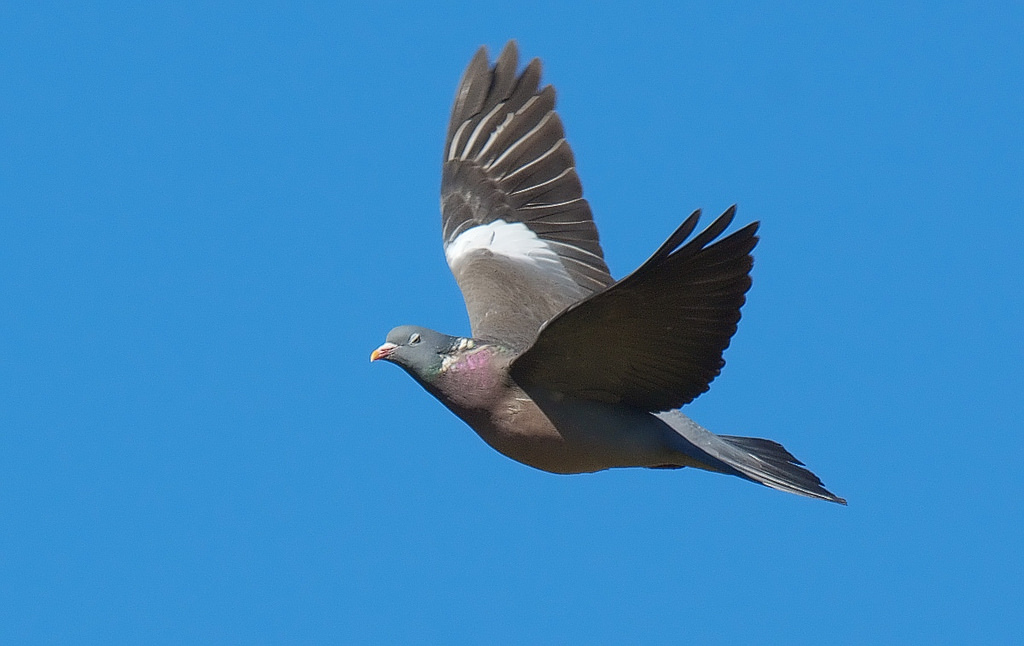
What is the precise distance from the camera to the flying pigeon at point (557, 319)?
16.4 feet

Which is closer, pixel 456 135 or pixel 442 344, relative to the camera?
pixel 442 344

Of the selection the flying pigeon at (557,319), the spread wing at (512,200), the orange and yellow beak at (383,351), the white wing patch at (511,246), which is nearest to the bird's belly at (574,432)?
the flying pigeon at (557,319)

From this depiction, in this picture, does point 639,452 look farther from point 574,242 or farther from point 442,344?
point 574,242

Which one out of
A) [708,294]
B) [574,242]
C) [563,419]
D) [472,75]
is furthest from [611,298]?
[472,75]

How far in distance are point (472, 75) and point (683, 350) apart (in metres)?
3.02

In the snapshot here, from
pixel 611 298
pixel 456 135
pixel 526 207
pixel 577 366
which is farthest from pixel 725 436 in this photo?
pixel 456 135

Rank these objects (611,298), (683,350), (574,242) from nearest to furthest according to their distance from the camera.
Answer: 1. (611,298)
2. (683,350)
3. (574,242)

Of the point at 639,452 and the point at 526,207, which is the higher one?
the point at 526,207

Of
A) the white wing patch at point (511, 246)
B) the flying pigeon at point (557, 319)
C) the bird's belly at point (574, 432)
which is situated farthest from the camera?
the white wing patch at point (511, 246)

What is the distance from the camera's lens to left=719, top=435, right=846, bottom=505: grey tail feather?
5.78 m

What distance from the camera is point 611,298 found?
493cm

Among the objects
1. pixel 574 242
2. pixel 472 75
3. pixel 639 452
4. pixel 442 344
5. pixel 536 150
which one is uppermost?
pixel 472 75

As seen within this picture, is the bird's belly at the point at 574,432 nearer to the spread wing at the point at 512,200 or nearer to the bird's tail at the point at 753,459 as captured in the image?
the bird's tail at the point at 753,459

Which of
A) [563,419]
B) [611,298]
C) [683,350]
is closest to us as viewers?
[611,298]
